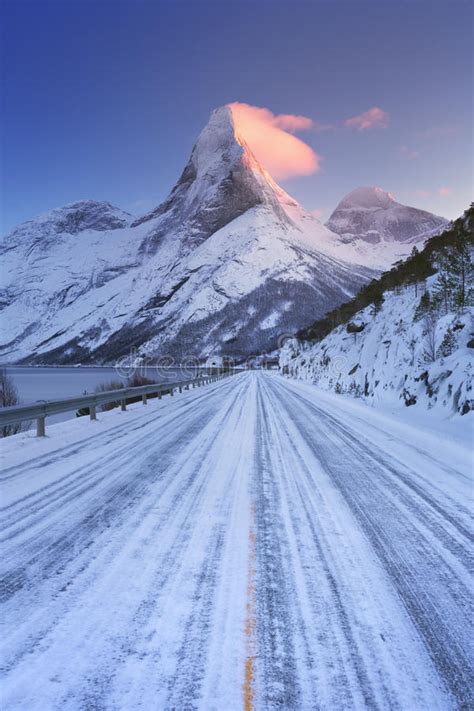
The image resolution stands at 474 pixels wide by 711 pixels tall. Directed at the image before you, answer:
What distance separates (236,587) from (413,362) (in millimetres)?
12918

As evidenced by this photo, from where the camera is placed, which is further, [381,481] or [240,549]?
[381,481]

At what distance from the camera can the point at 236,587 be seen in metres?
2.90

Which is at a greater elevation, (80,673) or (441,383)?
(441,383)

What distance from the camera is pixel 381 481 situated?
5.58 m

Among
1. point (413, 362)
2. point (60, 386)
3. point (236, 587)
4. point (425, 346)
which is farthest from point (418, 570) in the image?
point (60, 386)

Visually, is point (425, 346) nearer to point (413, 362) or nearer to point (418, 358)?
point (418, 358)

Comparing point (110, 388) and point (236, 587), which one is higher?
point (236, 587)

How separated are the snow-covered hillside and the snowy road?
17.2ft

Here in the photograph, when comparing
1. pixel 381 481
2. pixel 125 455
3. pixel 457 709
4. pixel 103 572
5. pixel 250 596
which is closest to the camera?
pixel 457 709

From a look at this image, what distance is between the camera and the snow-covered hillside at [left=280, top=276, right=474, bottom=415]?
35.2 ft

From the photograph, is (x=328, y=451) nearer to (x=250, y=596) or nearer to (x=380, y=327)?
(x=250, y=596)

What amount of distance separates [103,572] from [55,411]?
7.56 m

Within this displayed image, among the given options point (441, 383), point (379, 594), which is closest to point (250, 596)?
point (379, 594)

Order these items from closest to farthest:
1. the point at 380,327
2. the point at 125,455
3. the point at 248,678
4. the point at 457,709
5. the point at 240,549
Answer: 1. the point at 457,709
2. the point at 248,678
3. the point at 240,549
4. the point at 125,455
5. the point at 380,327
